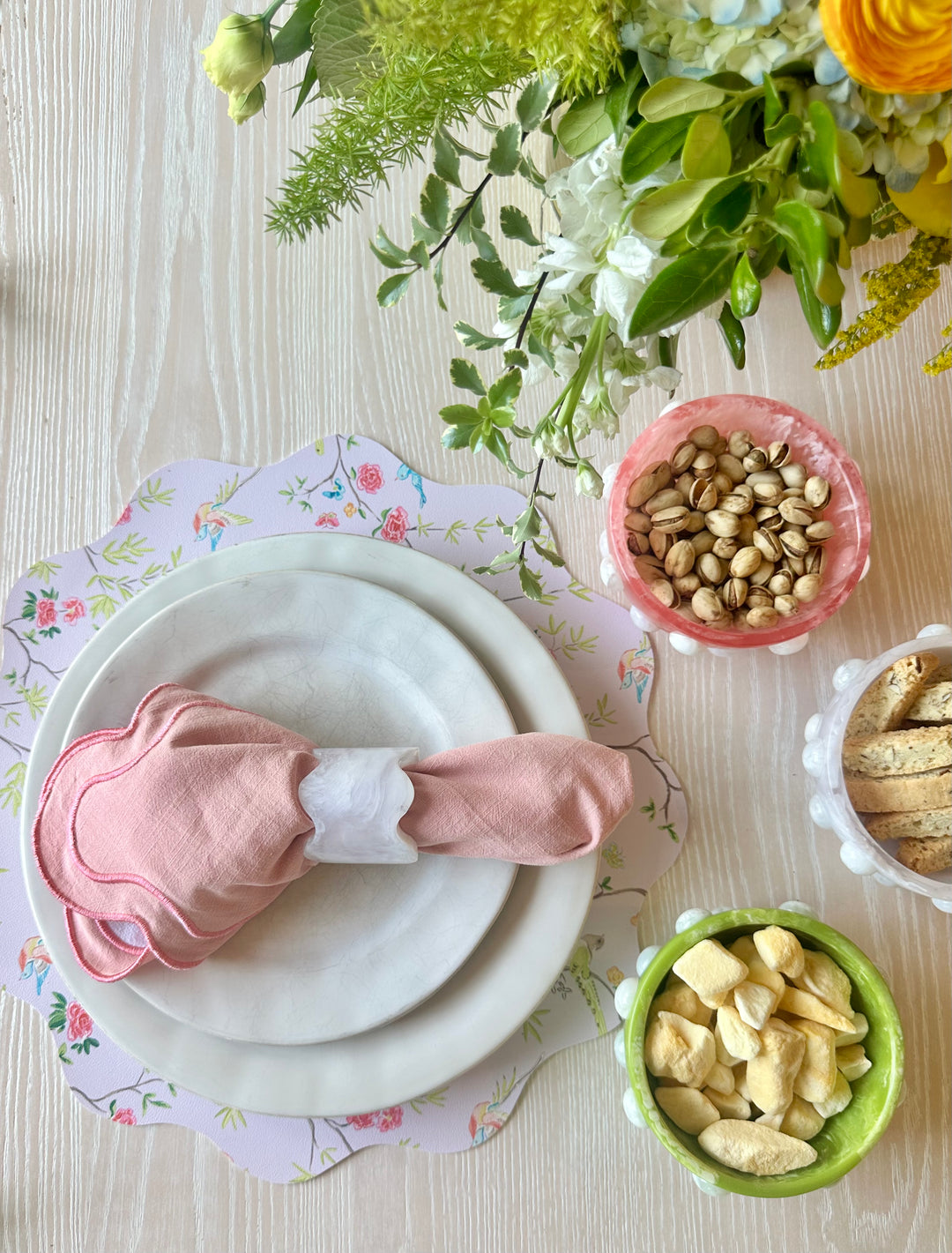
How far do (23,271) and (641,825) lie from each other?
527 mm

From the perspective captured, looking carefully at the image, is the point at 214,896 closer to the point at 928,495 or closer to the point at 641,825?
the point at 641,825

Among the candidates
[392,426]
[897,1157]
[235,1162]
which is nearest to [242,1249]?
[235,1162]

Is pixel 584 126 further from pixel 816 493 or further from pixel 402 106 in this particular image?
pixel 816 493

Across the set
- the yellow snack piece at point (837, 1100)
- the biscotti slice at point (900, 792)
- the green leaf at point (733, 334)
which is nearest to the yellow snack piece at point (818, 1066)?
the yellow snack piece at point (837, 1100)

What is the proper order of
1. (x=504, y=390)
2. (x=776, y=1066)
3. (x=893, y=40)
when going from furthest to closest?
(x=776, y=1066) → (x=504, y=390) → (x=893, y=40)

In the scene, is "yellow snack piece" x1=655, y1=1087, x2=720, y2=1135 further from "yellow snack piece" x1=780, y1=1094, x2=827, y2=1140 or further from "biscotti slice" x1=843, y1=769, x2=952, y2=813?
"biscotti slice" x1=843, y1=769, x2=952, y2=813

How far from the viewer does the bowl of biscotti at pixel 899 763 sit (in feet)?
1.47

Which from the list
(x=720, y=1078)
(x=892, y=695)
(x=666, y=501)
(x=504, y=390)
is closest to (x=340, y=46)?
(x=504, y=390)

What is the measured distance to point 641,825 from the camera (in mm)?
519

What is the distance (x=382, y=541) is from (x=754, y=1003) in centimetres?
Result: 31

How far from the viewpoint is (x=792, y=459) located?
48 cm

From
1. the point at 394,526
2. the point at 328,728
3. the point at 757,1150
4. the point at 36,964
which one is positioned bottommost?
the point at 757,1150

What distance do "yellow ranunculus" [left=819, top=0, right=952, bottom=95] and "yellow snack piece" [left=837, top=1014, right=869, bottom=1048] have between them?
42cm

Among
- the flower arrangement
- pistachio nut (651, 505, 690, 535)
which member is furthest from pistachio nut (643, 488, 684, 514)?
the flower arrangement
